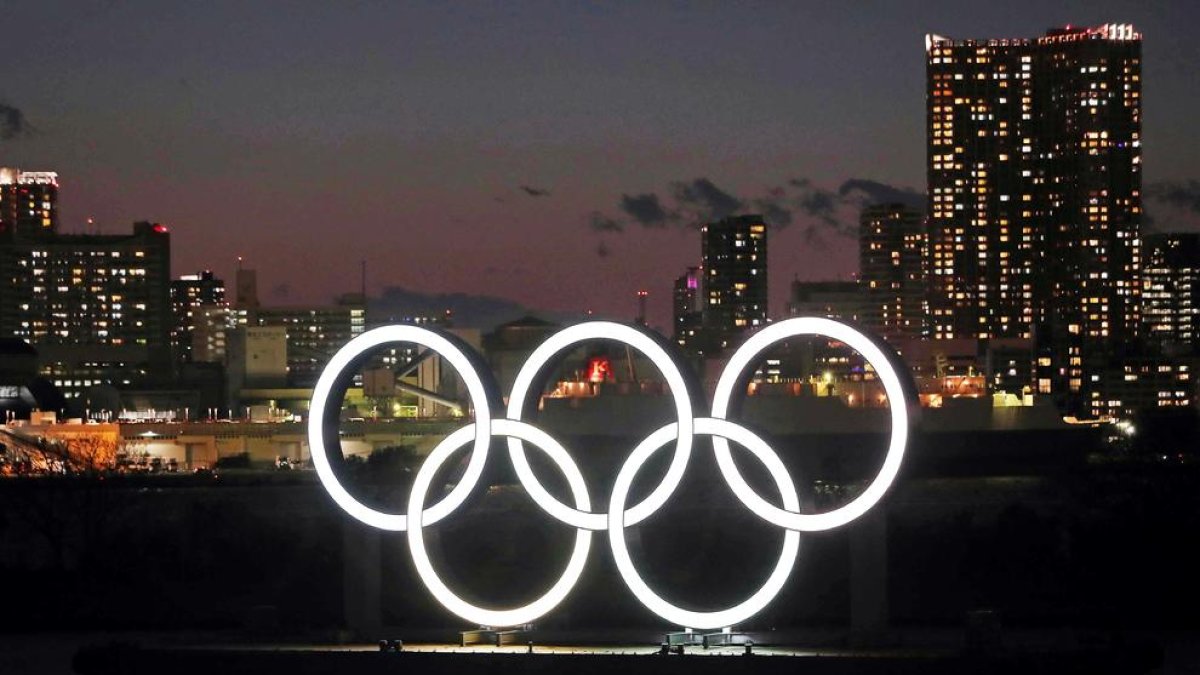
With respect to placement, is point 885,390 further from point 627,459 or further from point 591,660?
point 591,660

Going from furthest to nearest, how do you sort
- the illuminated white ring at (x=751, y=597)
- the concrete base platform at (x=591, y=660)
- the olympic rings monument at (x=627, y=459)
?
the illuminated white ring at (x=751, y=597) → the olympic rings monument at (x=627, y=459) → the concrete base platform at (x=591, y=660)

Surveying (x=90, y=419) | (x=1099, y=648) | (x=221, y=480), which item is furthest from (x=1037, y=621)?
(x=90, y=419)

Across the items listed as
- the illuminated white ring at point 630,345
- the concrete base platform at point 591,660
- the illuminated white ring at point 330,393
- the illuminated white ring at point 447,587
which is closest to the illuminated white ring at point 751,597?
the illuminated white ring at point 630,345

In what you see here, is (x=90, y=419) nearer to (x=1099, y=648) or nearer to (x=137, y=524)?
(x=137, y=524)

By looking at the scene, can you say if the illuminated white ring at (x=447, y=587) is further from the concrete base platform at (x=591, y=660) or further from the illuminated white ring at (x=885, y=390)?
the illuminated white ring at (x=885, y=390)

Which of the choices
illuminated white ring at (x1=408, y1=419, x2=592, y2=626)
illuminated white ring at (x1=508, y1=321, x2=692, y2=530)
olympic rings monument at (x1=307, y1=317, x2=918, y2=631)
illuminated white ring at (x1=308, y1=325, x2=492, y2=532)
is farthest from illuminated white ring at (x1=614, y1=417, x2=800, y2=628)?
illuminated white ring at (x1=308, y1=325, x2=492, y2=532)

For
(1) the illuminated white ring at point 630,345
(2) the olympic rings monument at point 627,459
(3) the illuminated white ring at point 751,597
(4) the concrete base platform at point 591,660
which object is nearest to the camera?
(4) the concrete base platform at point 591,660

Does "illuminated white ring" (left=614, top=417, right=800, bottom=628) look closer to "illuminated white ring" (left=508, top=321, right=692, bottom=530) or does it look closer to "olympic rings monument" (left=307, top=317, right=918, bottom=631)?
"olympic rings monument" (left=307, top=317, right=918, bottom=631)
